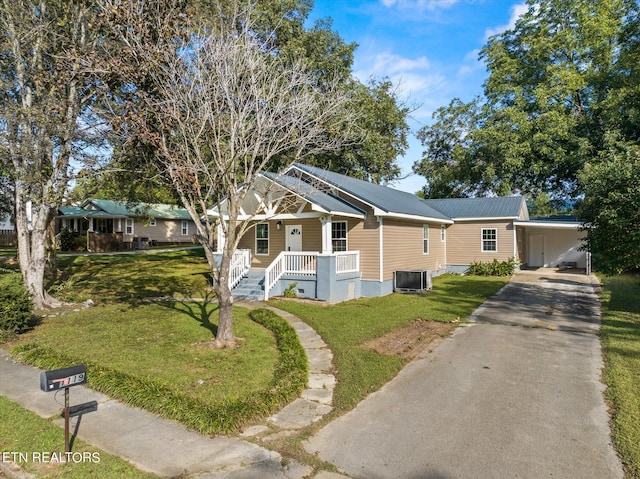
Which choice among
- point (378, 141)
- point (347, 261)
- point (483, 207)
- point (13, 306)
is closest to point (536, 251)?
point (483, 207)

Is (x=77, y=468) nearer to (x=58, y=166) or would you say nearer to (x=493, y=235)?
(x=58, y=166)

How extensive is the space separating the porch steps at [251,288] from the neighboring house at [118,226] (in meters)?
14.7

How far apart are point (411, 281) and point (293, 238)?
4.90 meters

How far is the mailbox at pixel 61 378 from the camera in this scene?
3.61 metres

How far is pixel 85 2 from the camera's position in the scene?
9562 mm

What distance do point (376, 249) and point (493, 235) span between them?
9.85 meters

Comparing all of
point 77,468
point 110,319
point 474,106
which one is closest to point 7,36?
point 110,319

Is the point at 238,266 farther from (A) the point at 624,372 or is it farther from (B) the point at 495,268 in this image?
(B) the point at 495,268

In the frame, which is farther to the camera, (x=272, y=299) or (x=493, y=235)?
(x=493, y=235)

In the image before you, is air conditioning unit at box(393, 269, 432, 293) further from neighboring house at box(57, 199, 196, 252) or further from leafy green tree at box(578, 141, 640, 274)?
neighboring house at box(57, 199, 196, 252)

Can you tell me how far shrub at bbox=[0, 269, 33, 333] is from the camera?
7973 millimetres

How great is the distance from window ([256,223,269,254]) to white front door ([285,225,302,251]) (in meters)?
0.94

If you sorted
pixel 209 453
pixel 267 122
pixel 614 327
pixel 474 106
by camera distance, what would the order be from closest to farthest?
1. pixel 209 453
2. pixel 267 122
3. pixel 614 327
4. pixel 474 106

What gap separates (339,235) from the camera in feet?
50.6
